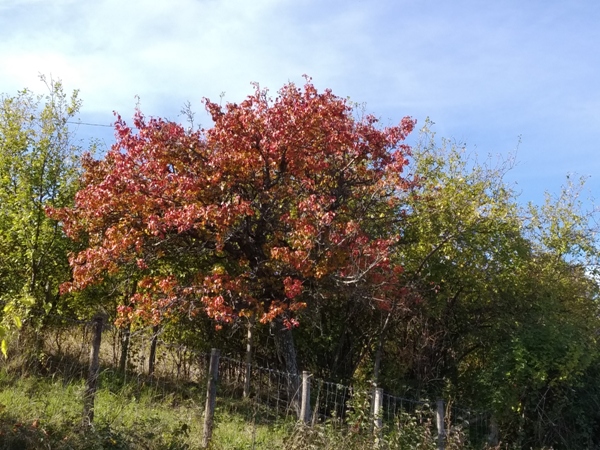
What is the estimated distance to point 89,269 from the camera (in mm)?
9930

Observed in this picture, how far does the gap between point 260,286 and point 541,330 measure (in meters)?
5.03

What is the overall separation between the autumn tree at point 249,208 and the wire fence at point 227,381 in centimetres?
82

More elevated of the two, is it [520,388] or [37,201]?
[37,201]

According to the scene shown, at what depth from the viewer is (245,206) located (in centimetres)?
964

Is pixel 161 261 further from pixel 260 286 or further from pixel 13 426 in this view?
pixel 13 426

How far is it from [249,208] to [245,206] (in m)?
0.28

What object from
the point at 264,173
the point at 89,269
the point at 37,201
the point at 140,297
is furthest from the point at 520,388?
the point at 37,201

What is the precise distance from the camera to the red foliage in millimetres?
9930

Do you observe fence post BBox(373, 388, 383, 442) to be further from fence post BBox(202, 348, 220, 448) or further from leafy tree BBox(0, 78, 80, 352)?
leafy tree BBox(0, 78, 80, 352)

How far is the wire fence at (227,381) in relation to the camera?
860 centimetres

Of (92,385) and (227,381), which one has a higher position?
(92,385)

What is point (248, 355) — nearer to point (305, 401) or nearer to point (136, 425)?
point (305, 401)

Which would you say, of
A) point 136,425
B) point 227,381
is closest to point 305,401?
point 136,425

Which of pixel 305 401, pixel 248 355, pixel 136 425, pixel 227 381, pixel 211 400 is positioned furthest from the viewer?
pixel 248 355
